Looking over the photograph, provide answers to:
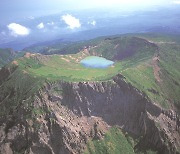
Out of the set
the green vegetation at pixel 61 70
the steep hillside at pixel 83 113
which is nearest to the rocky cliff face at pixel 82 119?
the steep hillside at pixel 83 113

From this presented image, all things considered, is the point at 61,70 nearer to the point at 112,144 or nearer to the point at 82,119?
the point at 82,119

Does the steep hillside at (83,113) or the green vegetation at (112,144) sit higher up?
the steep hillside at (83,113)

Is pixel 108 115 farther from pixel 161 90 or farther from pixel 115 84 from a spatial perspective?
pixel 161 90

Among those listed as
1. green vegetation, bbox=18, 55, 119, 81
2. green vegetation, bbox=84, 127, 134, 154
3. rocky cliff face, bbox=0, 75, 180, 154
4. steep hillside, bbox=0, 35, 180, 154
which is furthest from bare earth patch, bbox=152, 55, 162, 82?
green vegetation, bbox=84, 127, 134, 154

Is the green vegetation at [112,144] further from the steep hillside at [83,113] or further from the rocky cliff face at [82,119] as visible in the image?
the rocky cliff face at [82,119]

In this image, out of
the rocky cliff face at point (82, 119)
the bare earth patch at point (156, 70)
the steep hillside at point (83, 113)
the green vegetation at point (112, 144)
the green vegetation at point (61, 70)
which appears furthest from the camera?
the bare earth patch at point (156, 70)

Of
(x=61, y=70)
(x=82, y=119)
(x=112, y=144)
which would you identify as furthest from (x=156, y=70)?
(x=112, y=144)

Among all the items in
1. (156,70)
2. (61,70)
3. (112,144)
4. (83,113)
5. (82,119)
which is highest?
(61,70)

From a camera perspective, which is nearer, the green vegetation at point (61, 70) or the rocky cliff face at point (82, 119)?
the rocky cliff face at point (82, 119)

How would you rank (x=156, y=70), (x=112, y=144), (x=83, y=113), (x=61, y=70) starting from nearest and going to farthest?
(x=112, y=144) → (x=83, y=113) → (x=61, y=70) → (x=156, y=70)
